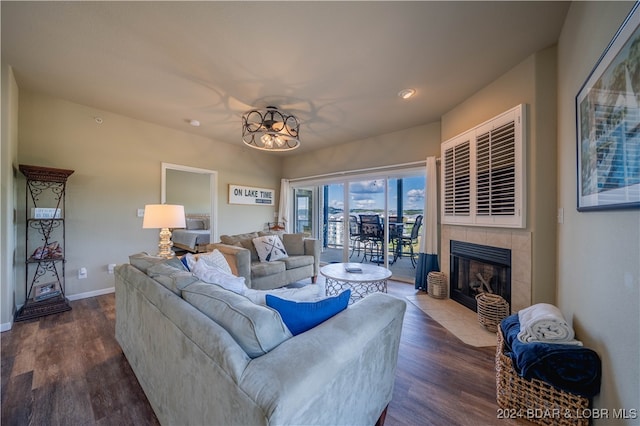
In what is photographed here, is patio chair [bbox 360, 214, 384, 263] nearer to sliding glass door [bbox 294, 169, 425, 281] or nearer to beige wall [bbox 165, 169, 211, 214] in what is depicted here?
sliding glass door [bbox 294, 169, 425, 281]

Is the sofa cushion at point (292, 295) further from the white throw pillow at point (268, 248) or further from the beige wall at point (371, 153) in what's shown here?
the beige wall at point (371, 153)

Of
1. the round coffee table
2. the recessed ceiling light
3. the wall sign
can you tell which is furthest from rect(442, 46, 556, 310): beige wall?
the wall sign

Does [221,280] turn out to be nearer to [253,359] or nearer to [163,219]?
[253,359]

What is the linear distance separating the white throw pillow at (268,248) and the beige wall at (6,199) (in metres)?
2.49

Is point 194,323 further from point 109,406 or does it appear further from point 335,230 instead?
point 335,230

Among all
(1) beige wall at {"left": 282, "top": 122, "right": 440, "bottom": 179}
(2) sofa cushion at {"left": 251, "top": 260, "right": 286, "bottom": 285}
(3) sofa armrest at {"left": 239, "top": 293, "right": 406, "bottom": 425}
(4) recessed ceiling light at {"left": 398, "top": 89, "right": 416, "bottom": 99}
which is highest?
(4) recessed ceiling light at {"left": 398, "top": 89, "right": 416, "bottom": 99}

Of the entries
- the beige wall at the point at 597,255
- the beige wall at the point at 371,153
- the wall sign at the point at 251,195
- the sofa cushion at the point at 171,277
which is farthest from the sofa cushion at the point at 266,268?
the beige wall at the point at 597,255

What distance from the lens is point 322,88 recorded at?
2.76 metres

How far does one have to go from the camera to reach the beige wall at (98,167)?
9.80 ft

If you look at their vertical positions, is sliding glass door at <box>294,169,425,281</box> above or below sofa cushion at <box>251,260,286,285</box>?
above

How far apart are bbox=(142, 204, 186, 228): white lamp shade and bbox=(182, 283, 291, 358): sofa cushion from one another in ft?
6.21

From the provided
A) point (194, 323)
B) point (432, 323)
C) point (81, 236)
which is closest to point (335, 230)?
point (432, 323)

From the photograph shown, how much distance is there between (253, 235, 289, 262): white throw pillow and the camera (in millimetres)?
3637

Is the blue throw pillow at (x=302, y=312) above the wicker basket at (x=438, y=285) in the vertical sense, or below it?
above
